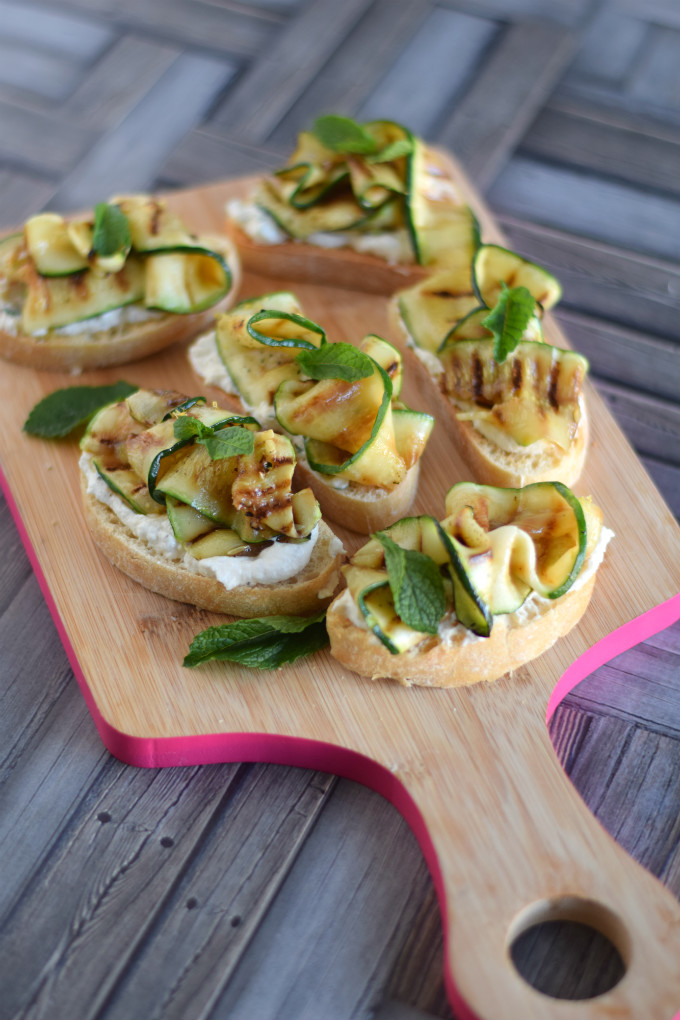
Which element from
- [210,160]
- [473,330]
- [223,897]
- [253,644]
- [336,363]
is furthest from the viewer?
[210,160]

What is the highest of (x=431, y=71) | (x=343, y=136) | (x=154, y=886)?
Result: (x=343, y=136)

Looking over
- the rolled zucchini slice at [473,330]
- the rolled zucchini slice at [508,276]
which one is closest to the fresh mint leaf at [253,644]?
the rolled zucchini slice at [473,330]

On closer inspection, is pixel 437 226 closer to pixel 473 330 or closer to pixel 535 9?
pixel 473 330

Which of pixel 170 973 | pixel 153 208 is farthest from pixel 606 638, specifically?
pixel 153 208

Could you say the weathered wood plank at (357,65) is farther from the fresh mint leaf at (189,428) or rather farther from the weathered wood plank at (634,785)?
the weathered wood plank at (634,785)

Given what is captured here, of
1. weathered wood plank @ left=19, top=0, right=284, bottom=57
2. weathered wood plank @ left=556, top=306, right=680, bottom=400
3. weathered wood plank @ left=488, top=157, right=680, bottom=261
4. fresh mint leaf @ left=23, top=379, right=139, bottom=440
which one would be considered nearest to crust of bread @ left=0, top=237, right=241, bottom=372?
fresh mint leaf @ left=23, top=379, right=139, bottom=440

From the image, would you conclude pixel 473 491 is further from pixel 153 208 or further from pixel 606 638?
pixel 153 208

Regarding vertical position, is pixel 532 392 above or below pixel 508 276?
below

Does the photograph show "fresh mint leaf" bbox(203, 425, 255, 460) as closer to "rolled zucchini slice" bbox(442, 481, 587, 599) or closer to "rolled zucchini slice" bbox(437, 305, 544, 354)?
"rolled zucchini slice" bbox(442, 481, 587, 599)

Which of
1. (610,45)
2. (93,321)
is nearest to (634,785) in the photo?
(93,321)
